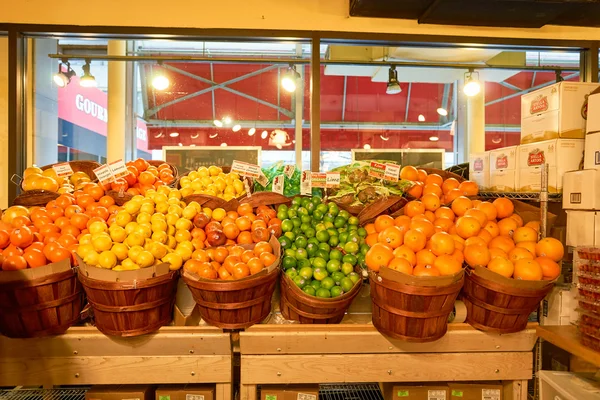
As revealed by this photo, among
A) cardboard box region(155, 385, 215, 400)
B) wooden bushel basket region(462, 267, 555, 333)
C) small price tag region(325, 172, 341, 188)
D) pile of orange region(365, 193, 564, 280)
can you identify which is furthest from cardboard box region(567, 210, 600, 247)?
cardboard box region(155, 385, 215, 400)

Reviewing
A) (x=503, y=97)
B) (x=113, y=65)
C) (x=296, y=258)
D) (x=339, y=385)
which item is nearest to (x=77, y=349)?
(x=296, y=258)

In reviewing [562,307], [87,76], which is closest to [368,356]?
[562,307]

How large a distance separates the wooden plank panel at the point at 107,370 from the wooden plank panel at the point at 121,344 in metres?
0.03

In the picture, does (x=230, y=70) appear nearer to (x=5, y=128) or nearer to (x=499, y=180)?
(x=5, y=128)

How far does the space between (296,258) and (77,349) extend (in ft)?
3.96

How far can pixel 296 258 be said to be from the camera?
7.70ft

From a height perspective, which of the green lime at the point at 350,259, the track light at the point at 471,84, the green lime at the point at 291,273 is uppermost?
the track light at the point at 471,84

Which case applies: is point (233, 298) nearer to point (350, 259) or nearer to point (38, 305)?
point (350, 259)

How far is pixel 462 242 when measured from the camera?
232cm

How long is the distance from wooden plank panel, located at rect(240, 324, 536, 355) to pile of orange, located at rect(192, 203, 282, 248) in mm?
573

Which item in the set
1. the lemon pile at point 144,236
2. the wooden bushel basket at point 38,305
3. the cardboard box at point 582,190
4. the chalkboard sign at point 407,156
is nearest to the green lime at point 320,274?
the lemon pile at point 144,236

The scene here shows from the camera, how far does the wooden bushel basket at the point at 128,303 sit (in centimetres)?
203

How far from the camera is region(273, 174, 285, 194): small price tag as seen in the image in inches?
115

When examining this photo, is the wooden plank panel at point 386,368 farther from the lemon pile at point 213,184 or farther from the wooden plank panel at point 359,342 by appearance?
the lemon pile at point 213,184
